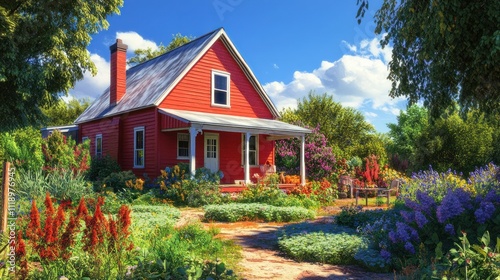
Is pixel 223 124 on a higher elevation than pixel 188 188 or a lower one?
higher

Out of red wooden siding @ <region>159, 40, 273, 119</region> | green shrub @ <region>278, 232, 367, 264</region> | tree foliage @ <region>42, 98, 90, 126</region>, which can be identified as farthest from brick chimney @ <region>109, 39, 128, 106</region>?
tree foliage @ <region>42, 98, 90, 126</region>

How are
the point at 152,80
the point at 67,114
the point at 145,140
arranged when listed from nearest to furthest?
the point at 145,140 < the point at 152,80 < the point at 67,114

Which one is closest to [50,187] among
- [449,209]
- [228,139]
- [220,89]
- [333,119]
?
[449,209]

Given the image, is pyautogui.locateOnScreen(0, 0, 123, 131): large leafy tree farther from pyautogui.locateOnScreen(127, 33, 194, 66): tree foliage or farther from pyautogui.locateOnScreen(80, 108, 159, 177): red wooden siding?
pyautogui.locateOnScreen(127, 33, 194, 66): tree foliage

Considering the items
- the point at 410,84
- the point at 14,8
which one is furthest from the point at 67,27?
the point at 410,84

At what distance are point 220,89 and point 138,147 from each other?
4661 mm

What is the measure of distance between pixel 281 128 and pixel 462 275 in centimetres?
1483

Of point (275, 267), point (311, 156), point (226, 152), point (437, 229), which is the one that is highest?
point (226, 152)

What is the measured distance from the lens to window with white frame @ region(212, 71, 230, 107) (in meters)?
19.3

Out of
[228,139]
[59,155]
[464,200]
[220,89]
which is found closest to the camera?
[464,200]

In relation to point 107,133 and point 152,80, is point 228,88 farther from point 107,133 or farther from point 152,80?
point 107,133

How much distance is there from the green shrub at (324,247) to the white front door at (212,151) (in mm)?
12326

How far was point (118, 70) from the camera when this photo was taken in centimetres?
2033

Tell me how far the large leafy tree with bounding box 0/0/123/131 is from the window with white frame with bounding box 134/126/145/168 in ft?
15.6
